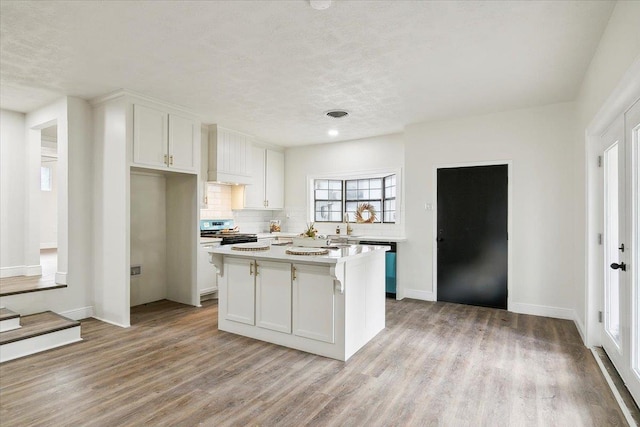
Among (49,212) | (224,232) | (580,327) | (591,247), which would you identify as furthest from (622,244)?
(49,212)

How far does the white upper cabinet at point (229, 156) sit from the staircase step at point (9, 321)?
286 cm

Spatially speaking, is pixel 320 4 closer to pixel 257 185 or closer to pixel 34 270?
pixel 257 185

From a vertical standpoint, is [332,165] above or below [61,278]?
above

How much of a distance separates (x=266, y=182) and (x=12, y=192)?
365 centimetres

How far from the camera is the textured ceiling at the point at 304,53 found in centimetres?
235

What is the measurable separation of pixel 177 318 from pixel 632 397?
4313 millimetres

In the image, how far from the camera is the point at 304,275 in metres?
3.18

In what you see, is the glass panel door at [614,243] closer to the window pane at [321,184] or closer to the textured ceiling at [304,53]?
the textured ceiling at [304,53]

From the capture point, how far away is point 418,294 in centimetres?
517

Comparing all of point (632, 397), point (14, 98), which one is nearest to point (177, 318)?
point (14, 98)

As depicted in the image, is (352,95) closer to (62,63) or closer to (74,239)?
(62,63)

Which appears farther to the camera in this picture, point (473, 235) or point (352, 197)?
point (352, 197)

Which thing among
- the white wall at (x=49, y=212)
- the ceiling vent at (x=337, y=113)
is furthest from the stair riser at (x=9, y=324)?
the white wall at (x=49, y=212)

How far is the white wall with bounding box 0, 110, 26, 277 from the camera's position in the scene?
180 inches
